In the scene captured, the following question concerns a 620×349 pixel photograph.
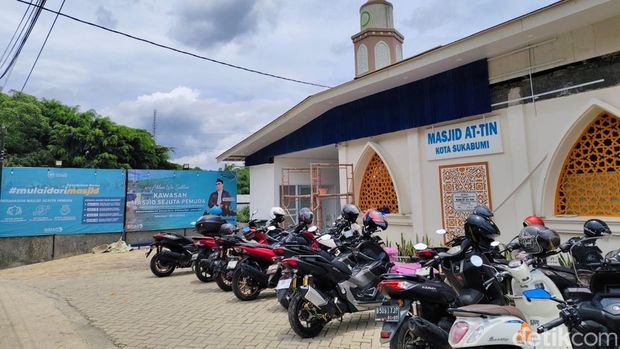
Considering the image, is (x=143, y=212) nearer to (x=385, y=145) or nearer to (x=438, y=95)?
(x=385, y=145)

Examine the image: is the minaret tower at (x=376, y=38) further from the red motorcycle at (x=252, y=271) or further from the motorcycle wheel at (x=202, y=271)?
the red motorcycle at (x=252, y=271)

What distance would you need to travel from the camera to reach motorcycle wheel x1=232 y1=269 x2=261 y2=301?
5.32 meters

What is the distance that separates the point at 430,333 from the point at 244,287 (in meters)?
3.41

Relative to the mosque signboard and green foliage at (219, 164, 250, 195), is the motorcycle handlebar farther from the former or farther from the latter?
green foliage at (219, 164, 250, 195)

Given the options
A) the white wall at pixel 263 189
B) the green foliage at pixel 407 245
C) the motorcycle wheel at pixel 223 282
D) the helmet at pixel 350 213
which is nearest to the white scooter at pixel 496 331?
the helmet at pixel 350 213

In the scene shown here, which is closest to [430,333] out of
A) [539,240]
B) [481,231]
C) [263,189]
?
[481,231]

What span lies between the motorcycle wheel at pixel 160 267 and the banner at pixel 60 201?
3.93 metres

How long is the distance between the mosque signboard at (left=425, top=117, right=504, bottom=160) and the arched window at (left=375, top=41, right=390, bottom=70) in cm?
824

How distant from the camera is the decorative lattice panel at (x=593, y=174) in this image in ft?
17.5

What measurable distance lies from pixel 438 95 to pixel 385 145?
168cm

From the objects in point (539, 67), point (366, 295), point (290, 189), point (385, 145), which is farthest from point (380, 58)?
point (366, 295)

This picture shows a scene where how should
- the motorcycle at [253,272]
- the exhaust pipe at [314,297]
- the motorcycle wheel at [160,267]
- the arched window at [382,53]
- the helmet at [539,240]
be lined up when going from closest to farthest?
the helmet at [539,240] < the exhaust pipe at [314,297] < the motorcycle at [253,272] < the motorcycle wheel at [160,267] < the arched window at [382,53]

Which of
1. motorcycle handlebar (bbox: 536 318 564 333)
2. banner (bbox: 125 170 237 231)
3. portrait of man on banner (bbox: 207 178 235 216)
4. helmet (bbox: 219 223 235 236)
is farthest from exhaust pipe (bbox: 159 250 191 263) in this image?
motorcycle handlebar (bbox: 536 318 564 333)

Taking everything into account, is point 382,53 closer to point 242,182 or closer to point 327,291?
point 327,291
